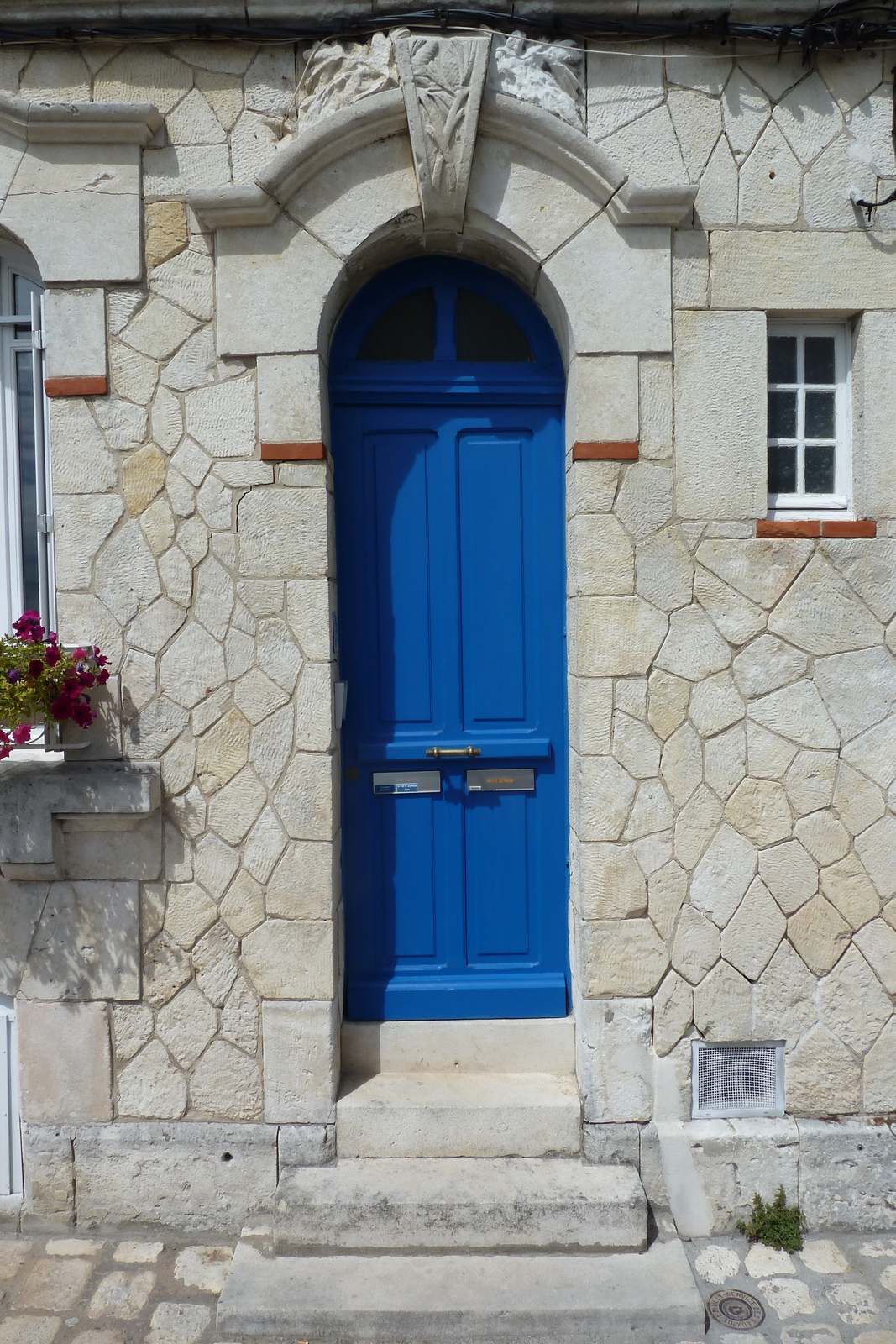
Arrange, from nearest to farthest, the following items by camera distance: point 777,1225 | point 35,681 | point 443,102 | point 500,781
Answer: point 35,681
point 443,102
point 777,1225
point 500,781

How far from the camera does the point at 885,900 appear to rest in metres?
3.23

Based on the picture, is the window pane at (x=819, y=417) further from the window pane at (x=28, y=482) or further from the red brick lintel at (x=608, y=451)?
the window pane at (x=28, y=482)

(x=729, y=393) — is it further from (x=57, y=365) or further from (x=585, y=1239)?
(x=585, y=1239)

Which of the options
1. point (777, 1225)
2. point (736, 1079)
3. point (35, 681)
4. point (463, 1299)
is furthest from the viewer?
point (736, 1079)

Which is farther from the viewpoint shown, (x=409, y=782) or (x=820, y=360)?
(x=409, y=782)

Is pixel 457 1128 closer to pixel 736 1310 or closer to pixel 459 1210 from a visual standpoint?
pixel 459 1210

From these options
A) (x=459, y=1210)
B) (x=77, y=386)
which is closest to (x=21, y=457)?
(x=77, y=386)

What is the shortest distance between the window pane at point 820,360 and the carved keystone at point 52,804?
289 centimetres

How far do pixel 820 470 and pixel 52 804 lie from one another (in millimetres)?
3097

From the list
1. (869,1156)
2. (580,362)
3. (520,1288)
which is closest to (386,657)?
(580,362)

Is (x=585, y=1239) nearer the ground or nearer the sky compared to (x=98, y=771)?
nearer the ground

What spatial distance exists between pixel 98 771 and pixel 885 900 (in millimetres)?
2915

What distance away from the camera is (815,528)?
10.4 feet

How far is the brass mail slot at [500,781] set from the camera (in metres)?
3.46
